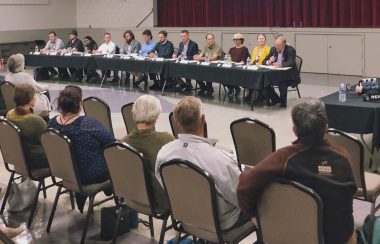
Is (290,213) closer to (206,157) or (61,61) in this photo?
(206,157)

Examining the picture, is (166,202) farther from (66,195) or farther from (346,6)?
(346,6)

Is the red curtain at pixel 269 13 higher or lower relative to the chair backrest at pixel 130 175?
higher

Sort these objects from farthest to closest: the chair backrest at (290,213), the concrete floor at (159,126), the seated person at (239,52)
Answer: the seated person at (239,52) < the concrete floor at (159,126) < the chair backrest at (290,213)

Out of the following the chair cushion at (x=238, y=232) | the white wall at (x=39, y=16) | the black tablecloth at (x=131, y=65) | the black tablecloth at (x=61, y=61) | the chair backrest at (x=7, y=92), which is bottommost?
the chair cushion at (x=238, y=232)

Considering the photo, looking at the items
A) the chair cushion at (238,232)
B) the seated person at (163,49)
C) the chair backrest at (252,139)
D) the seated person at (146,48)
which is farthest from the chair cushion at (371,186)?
the seated person at (146,48)

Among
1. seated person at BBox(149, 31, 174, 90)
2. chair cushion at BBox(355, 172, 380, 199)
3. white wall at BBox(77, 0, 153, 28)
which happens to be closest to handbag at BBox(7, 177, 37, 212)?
chair cushion at BBox(355, 172, 380, 199)

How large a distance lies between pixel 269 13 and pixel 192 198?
32.8 feet

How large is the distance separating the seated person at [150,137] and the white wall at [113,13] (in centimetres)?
1148

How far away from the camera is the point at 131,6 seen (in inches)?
575

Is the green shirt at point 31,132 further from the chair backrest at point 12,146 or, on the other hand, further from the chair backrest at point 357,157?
the chair backrest at point 357,157

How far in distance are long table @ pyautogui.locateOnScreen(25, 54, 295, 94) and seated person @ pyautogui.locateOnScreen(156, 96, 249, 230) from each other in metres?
4.50

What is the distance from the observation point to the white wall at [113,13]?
565 inches

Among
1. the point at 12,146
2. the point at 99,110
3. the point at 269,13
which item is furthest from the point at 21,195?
the point at 269,13

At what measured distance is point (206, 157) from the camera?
256cm
